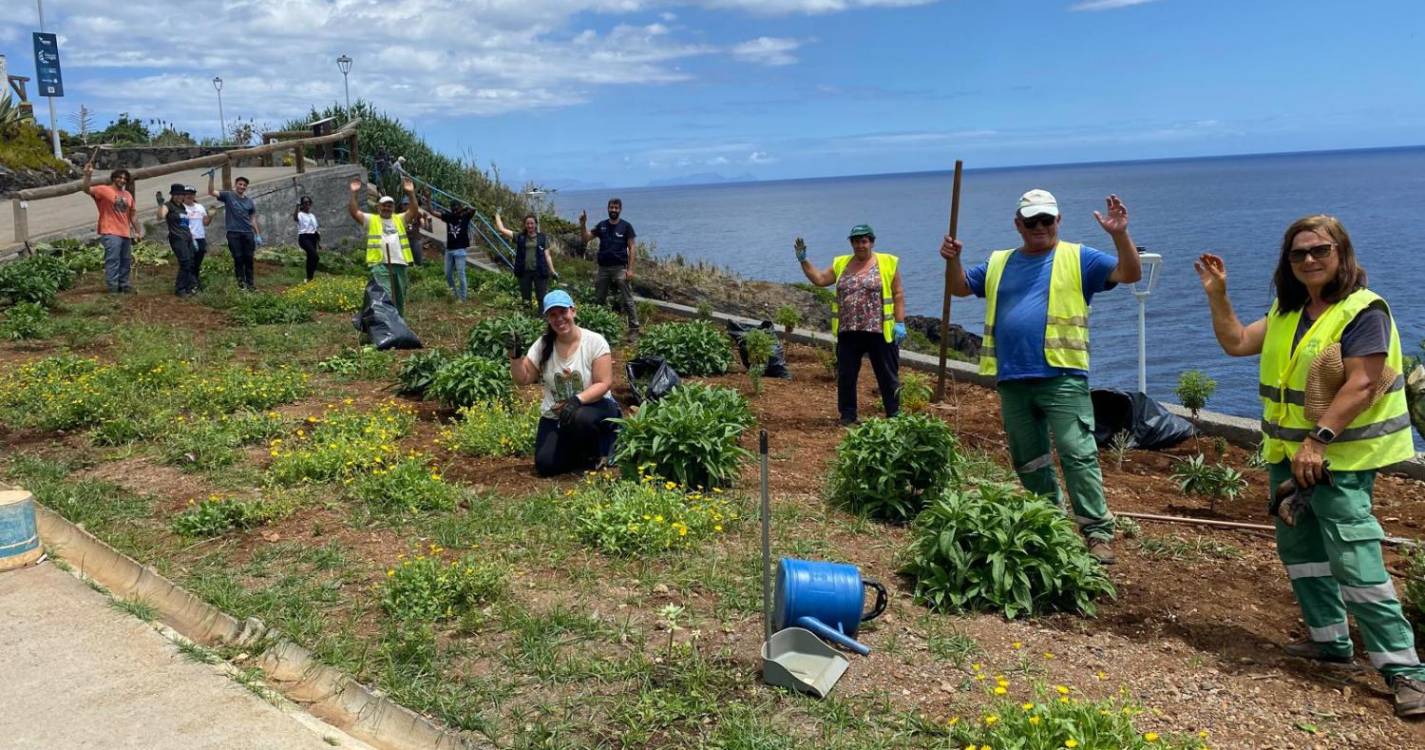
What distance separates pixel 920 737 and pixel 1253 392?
14954 millimetres

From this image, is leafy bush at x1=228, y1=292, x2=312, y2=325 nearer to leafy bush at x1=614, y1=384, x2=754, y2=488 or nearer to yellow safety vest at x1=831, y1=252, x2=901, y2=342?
yellow safety vest at x1=831, y1=252, x2=901, y2=342

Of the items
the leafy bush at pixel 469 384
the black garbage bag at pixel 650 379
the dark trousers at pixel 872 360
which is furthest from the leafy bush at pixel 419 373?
the dark trousers at pixel 872 360

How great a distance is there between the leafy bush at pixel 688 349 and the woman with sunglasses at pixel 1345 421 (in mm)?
7250

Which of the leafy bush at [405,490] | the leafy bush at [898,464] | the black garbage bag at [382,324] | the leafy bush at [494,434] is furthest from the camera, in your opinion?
the black garbage bag at [382,324]

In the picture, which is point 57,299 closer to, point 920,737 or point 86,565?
point 86,565

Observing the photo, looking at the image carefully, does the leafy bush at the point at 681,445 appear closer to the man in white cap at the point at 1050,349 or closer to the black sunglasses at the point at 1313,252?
the man in white cap at the point at 1050,349

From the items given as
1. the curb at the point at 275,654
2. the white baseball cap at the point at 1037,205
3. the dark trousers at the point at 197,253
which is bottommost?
the curb at the point at 275,654

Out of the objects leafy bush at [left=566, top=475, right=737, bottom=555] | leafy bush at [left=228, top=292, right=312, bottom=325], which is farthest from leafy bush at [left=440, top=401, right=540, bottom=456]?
leafy bush at [left=228, top=292, right=312, bottom=325]

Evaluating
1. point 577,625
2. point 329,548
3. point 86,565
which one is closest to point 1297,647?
point 577,625

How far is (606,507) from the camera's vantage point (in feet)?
20.0

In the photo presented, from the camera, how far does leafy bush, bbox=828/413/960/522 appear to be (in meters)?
6.25

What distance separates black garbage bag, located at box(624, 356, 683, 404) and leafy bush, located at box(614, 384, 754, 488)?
1.70m

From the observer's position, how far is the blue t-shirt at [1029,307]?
5664 mm

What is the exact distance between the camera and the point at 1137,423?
831 cm
